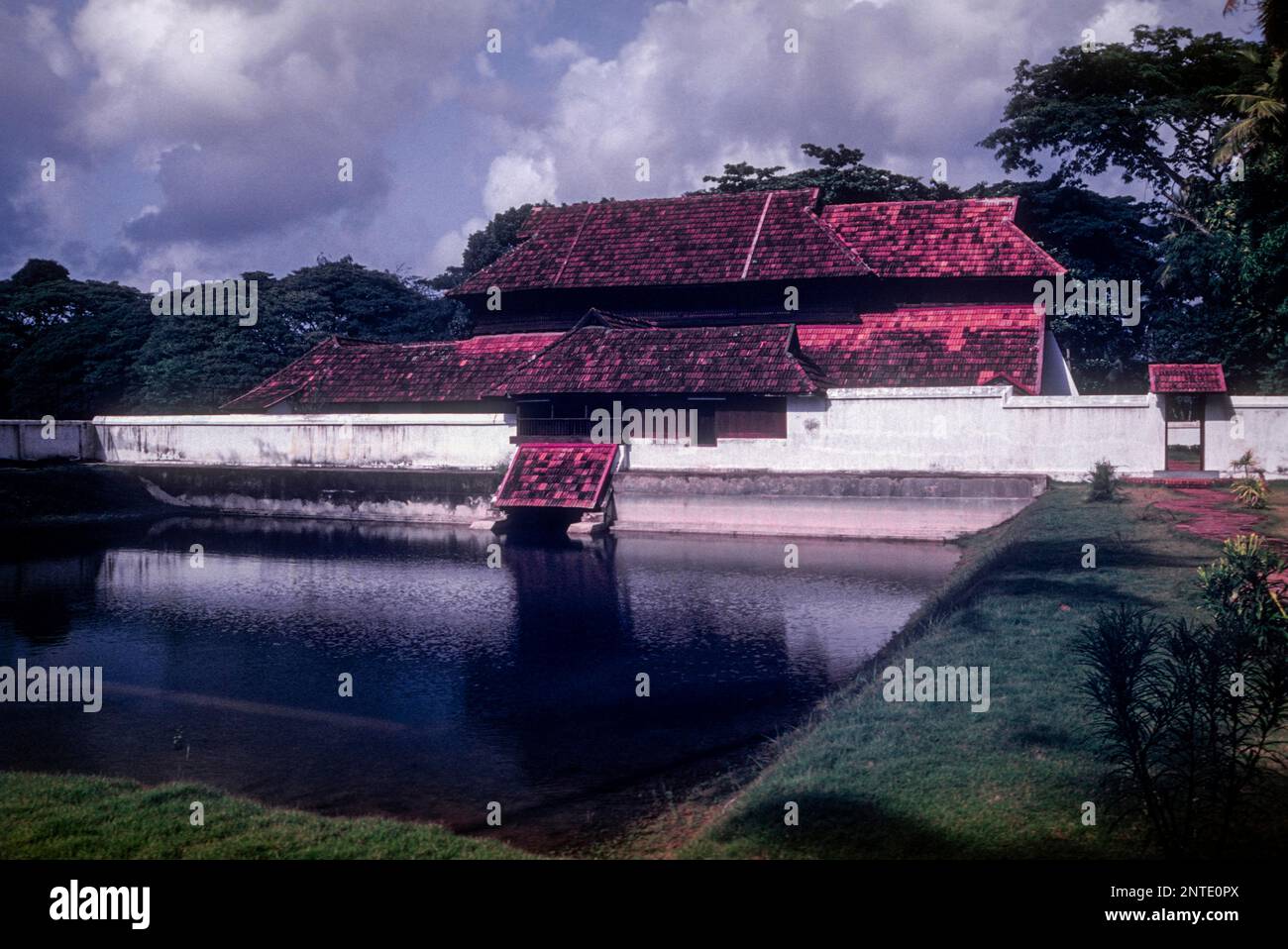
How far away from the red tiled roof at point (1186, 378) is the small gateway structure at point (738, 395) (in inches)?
1.8

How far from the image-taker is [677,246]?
3020 centimetres

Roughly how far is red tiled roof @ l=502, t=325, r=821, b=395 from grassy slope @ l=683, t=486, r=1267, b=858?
1148 centimetres

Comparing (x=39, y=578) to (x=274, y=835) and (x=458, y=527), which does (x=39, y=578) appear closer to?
(x=458, y=527)

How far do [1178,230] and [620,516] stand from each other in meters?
22.7

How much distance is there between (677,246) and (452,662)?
20561 mm

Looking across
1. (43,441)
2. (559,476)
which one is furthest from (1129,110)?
(43,441)

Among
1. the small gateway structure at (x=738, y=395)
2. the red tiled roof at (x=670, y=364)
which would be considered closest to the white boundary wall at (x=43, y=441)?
the small gateway structure at (x=738, y=395)

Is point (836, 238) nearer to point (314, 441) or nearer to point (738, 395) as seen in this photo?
point (738, 395)

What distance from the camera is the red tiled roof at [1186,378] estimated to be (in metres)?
20.6

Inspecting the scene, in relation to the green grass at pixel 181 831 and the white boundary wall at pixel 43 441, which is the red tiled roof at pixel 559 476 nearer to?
the green grass at pixel 181 831

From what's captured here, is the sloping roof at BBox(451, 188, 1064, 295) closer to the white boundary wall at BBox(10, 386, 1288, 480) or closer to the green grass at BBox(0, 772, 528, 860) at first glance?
the white boundary wall at BBox(10, 386, 1288, 480)

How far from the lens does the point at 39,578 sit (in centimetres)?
1836

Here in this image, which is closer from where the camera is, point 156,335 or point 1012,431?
point 1012,431
